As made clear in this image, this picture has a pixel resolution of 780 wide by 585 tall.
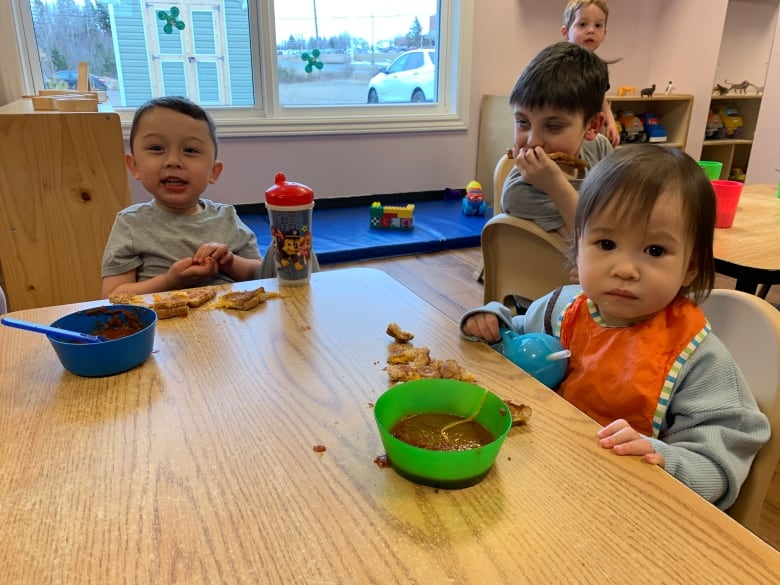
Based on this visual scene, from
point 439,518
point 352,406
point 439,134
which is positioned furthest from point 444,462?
point 439,134

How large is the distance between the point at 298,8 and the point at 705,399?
3.64m

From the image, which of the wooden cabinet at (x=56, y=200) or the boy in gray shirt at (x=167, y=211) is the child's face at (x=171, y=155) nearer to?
the boy in gray shirt at (x=167, y=211)

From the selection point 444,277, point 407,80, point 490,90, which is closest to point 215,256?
point 444,277

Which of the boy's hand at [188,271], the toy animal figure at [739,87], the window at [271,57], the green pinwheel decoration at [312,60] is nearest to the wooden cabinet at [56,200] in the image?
the boy's hand at [188,271]

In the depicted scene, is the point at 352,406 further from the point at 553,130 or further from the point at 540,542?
the point at 553,130

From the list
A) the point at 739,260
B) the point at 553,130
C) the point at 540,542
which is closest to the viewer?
the point at 540,542

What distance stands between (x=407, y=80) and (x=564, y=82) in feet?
9.65

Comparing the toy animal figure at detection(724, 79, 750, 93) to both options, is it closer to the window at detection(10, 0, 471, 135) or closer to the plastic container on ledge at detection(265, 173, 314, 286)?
the window at detection(10, 0, 471, 135)

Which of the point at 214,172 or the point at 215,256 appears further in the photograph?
the point at 214,172

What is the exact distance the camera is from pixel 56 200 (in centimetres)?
198

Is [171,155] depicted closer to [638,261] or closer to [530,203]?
[530,203]

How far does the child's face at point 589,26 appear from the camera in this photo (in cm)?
312

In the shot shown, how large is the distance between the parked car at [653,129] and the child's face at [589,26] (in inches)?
52.6

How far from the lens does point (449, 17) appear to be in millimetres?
4027
